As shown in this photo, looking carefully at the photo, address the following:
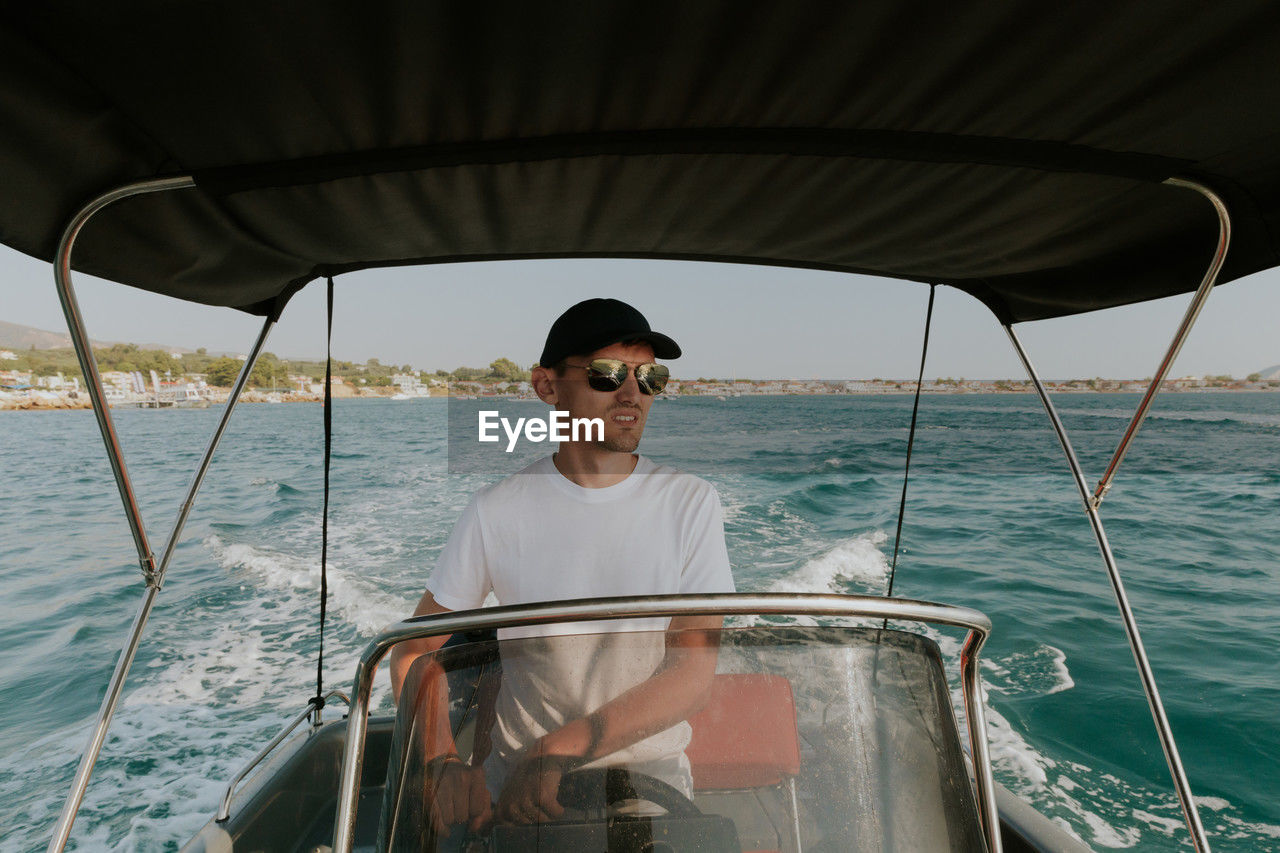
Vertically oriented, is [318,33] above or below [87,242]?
above

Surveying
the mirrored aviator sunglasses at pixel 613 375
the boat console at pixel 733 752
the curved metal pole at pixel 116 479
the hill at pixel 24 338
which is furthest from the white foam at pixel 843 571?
the hill at pixel 24 338

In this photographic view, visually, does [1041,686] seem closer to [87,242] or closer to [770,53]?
[770,53]

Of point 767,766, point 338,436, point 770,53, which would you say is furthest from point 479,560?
point 338,436

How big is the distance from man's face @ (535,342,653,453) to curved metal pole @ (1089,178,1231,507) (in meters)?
1.08

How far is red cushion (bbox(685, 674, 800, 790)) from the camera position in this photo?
855 mm

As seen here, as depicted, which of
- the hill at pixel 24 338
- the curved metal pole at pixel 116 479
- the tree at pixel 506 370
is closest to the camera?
the curved metal pole at pixel 116 479

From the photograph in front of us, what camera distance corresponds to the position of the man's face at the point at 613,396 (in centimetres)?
171

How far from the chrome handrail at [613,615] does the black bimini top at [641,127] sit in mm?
799

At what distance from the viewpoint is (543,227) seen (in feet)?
6.59

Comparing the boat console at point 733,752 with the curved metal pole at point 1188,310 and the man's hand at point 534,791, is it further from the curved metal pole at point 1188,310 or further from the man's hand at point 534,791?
the curved metal pole at point 1188,310

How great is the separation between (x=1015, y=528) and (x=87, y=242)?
1344cm

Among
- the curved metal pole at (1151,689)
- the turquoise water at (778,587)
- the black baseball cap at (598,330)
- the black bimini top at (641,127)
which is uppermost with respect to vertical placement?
the black bimini top at (641,127)

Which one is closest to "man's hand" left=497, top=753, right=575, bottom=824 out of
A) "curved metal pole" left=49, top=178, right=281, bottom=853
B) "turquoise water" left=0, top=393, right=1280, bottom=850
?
"curved metal pole" left=49, top=178, right=281, bottom=853

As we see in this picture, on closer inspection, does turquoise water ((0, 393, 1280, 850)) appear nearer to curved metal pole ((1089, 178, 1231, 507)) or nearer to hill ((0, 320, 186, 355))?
curved metal pole ((1089, 178, 1231, 507))
